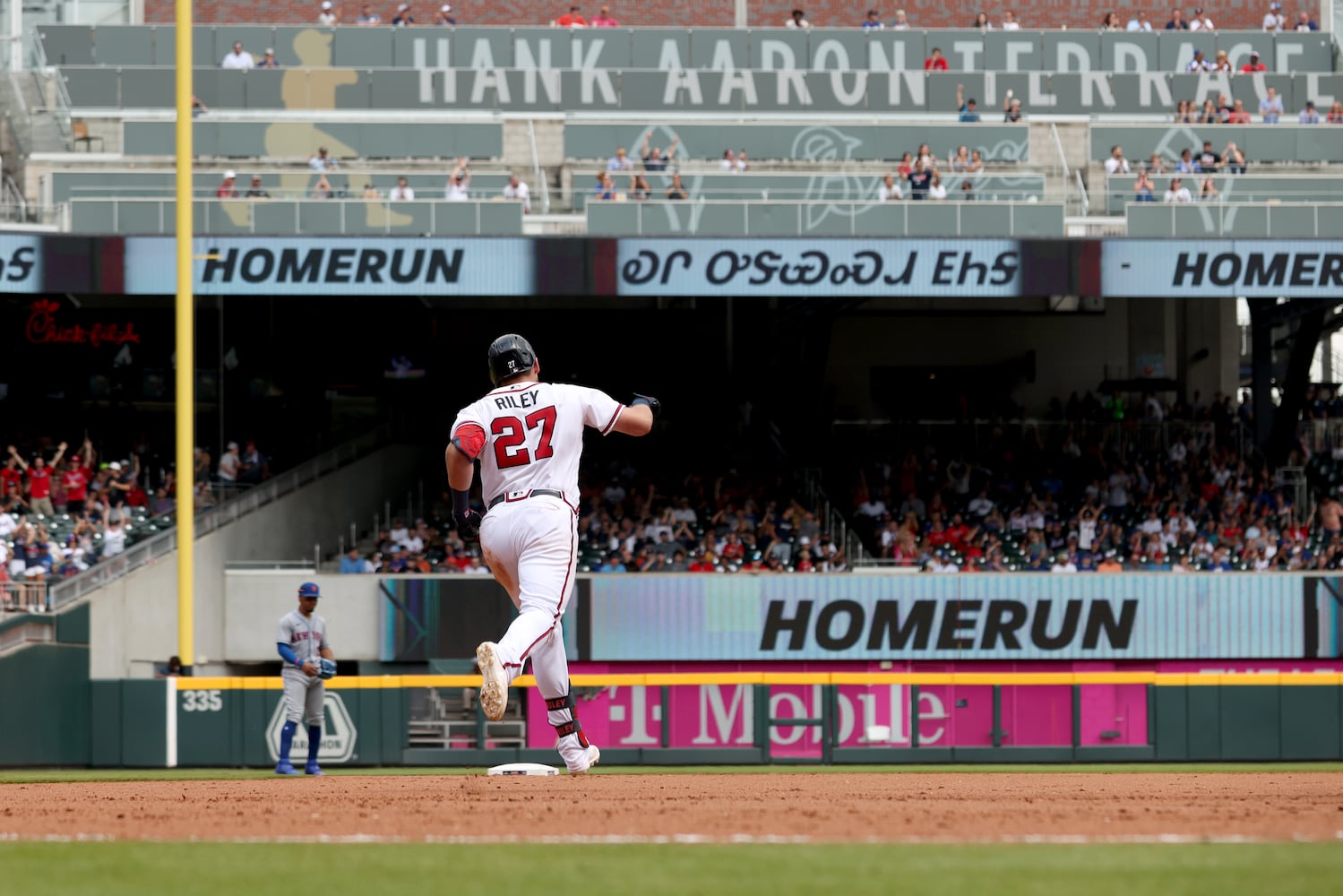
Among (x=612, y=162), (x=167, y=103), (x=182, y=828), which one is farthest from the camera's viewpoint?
(x=167, y=103)

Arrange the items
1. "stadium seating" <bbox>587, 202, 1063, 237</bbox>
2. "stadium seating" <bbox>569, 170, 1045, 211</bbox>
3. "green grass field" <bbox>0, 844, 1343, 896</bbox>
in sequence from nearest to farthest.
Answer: "green grass field" <bbox>0, 844, 1343, 896</bbox> < "stadium seating" <bbox>587, 202, 1063, 237</bbox> < "stadium seating" <bbox>569, 170, 1045, 211</bbox>

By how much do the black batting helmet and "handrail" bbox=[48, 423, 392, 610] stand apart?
14961mm

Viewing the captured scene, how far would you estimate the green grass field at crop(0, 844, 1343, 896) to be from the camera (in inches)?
208

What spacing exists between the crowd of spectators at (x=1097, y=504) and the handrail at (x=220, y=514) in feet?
27.8

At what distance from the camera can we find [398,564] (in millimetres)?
24828

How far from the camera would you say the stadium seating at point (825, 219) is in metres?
25.2

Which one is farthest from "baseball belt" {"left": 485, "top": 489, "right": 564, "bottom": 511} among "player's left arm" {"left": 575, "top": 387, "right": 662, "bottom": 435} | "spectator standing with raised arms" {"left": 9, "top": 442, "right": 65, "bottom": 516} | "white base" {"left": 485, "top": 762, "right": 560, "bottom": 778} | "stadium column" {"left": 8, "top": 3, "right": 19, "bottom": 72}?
"stadium column" {"left": 8, "top": 3, "right": 19, "bottom": 72}

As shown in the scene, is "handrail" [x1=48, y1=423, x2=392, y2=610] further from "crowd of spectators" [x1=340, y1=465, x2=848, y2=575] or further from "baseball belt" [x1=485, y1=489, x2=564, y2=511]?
"baseball belt" [x1=485, y1=489, x2=564, y2=511]

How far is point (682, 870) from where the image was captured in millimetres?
5621

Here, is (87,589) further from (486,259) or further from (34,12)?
(34,12)

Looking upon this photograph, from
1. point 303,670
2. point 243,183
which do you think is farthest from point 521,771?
point 243,183

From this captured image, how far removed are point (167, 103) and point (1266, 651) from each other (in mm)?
20589

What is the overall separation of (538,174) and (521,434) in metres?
20.0

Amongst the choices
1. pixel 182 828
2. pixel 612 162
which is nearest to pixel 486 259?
pixel 612 162
